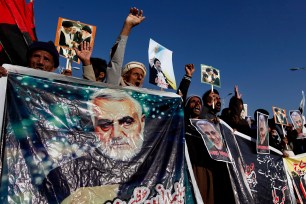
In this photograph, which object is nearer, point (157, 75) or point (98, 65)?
point (98, 65)

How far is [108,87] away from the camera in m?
3.02

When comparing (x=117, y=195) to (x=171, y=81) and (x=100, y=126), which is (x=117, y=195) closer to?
(x=100, y=126)

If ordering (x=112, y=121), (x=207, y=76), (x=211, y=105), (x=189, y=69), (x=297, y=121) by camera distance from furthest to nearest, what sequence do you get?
(x=297, y=121) → (x=207, y=76) → (x=211, y=105) → (x=189, y=69) → (x=112, y=121)

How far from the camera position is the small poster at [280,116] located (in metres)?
7.31

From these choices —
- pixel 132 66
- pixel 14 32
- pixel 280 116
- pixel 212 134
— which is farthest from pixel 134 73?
pixel 280 116

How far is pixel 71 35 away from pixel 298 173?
165 inches

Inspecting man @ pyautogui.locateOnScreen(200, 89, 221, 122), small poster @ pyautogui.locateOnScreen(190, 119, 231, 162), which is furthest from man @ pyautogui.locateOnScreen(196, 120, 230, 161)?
man @ pyautogui.locateOnScreen(200, 89, 221, 122)

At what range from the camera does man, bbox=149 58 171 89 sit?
463 cm

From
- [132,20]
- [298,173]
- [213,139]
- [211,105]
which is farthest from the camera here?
[298,173]

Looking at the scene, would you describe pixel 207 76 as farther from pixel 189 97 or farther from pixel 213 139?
pixel 213 139

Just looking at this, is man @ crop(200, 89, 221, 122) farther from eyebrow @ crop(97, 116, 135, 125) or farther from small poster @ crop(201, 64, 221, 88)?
eyebrow @ crop(97, 116, 135, 125)

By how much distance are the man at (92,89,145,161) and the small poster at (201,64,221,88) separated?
332cm

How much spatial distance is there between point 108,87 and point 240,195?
2180 millimetres

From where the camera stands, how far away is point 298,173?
17.6 ft
